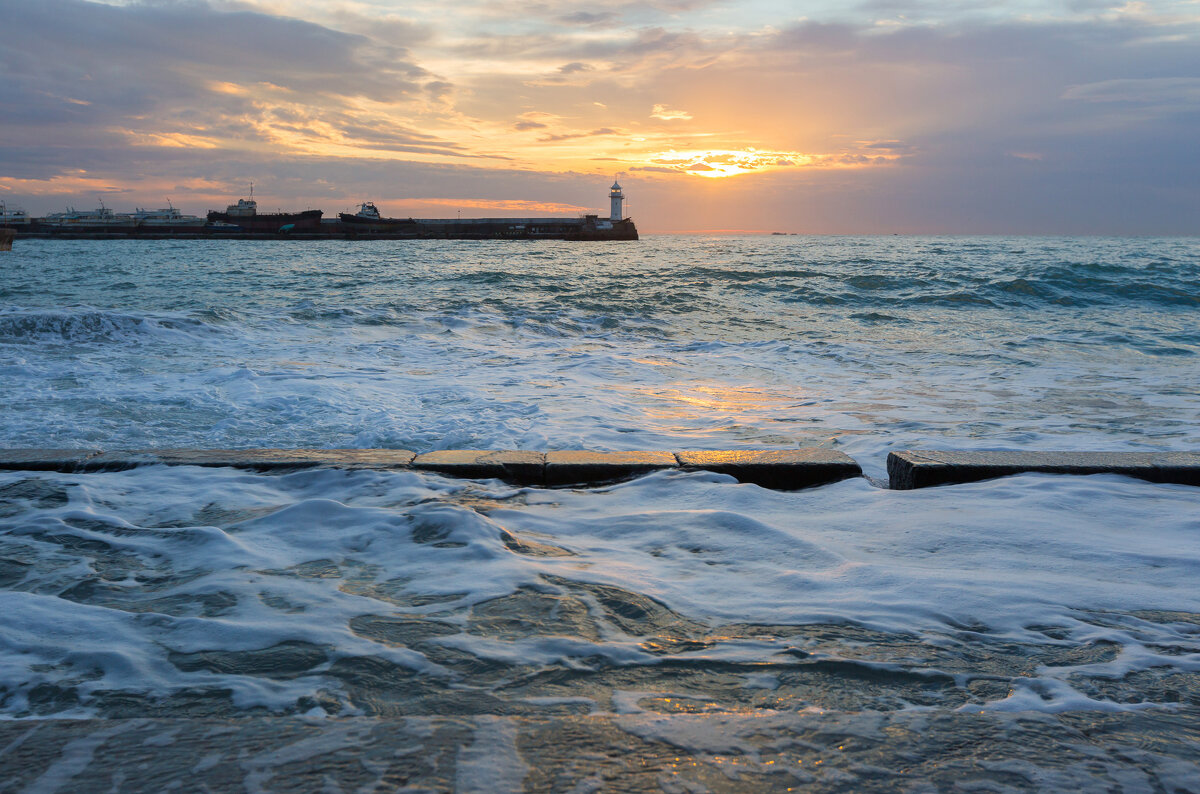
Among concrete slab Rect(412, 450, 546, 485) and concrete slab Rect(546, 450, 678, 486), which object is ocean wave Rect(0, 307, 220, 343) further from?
concrete slab Rect(546, 450, 678, 486)

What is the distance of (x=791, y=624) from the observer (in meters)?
1.86

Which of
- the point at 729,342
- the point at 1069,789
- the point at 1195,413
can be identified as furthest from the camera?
the point at 729,342

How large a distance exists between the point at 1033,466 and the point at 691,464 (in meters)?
1.46

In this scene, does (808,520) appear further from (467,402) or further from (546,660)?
(467,402)

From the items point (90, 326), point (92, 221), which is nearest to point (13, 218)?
point (92, 221)

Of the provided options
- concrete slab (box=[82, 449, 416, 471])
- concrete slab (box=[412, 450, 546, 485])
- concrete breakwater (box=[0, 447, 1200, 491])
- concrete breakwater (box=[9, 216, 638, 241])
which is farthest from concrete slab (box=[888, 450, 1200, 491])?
concrete breakwater (box=[9, 216, 638, 241])

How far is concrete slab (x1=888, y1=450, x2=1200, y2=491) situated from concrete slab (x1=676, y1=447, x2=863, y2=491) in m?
0.23

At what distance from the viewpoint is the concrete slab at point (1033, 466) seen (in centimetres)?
299

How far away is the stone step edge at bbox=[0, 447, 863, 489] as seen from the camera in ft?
10.2

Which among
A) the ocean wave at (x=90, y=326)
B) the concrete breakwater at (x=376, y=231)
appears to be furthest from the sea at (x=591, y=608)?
the concrete breakwater at (x=376, y=231)

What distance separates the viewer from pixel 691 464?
319 centimetres

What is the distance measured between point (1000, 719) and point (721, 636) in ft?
2.03

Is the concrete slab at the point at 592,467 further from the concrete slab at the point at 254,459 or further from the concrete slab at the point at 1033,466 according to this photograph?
the concrete slab at the point at 1033,466

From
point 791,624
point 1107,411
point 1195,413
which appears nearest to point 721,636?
point 791,624
